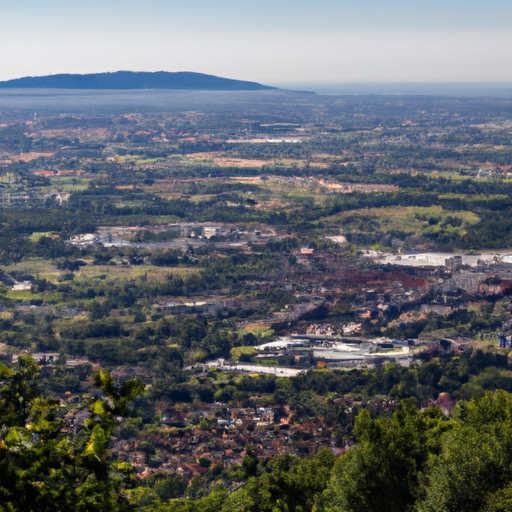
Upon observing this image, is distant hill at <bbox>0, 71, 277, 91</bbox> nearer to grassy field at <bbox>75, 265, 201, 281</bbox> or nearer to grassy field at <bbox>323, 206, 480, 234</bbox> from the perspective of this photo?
grassy field at <bbox>323, 206, 480, 234</bbox>

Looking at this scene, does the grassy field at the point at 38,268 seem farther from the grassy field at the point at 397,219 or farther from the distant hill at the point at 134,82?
the distant hill at the point at 134,82

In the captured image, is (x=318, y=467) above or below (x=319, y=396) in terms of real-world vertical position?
above

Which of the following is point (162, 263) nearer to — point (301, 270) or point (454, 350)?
point (301, 270)

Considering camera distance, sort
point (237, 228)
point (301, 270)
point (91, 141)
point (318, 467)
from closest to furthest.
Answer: point (318, 467), point (301, 270), point (237, 228), point (91, 141)

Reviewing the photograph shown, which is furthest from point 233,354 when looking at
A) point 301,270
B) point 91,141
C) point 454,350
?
point 91,141

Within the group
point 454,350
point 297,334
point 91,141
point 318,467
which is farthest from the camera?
point 91,141

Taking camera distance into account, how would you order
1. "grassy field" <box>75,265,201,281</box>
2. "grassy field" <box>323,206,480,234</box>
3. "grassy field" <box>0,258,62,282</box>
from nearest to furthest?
"grassy field" <box>75,265,201,281</box>
"grassy field" <box>0,258,62,282</box>
"grassy field" <box>323,206,480,234</box>

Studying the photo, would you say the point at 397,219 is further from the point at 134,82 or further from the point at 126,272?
the point at 134,82

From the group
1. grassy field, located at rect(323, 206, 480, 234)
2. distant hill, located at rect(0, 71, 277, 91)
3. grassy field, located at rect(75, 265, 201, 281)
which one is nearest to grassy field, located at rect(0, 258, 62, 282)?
grassy field, located at rect(75, 265, 201, 281)

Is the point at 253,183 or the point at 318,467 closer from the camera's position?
the point at 318,467
